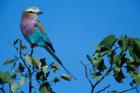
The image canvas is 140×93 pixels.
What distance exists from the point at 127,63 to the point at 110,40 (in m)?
0.10

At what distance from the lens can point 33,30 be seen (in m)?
1.20

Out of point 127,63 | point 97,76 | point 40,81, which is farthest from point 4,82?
point 127,63

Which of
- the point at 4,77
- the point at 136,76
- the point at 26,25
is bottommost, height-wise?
the point at 136,76

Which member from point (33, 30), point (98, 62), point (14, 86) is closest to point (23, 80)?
point (14, 86)

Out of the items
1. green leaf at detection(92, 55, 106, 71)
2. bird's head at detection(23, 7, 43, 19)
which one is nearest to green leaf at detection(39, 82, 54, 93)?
green leaf at detection(92, 55, 106, 71)

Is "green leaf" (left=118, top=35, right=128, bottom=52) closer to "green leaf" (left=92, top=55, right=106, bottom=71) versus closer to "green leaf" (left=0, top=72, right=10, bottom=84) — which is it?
"green leaf" (left=92, top=55, right=106, bottom=71)

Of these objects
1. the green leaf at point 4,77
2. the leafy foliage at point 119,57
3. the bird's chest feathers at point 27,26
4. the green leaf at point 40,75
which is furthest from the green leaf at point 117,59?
the bird's chest feathers at point 27,26

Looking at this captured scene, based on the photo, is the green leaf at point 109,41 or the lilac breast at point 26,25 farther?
the lilac breast at point 26,25

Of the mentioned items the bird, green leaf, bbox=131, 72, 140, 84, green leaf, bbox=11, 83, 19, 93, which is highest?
the bird

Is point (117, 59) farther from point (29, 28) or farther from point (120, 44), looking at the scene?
point (29, 28)

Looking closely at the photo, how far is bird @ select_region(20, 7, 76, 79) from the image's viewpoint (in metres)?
1.16

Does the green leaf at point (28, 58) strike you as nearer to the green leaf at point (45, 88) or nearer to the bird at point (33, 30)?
the green leaf at point (45, 88)

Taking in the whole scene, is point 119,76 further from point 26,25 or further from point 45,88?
point 26,25

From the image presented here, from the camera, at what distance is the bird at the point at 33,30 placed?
116 centimetres
